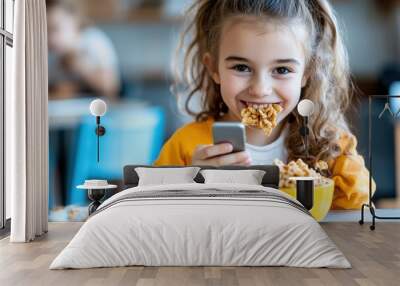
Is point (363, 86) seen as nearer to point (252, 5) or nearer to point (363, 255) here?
point (252, 5)

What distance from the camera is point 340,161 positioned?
7.10 metres

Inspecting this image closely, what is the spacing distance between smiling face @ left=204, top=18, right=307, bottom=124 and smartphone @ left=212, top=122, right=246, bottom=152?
0.60 ft

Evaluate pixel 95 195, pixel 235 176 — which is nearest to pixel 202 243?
pixel 235 176

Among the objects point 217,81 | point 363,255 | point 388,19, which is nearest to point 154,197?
point 363,255

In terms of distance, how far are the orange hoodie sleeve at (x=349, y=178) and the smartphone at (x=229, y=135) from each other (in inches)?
40.5

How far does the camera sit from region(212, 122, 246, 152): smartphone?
6.85 metres

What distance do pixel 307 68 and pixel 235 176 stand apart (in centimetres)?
149

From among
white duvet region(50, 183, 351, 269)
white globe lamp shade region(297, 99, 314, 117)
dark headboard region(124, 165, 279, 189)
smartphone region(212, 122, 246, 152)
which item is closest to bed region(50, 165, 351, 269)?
white duvet region(50, 183, 351, 269)

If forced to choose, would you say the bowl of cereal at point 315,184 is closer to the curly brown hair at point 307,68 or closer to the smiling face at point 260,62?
the curly brown hair at point 307,68

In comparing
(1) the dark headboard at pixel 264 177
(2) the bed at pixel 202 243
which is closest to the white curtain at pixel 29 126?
(1) the dark headboard at pixel 264 177

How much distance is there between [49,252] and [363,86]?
374 centimetres

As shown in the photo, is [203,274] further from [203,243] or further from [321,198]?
[321,198]

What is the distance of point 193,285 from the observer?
3.99 metres

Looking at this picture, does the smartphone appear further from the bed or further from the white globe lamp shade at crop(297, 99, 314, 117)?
the bed
